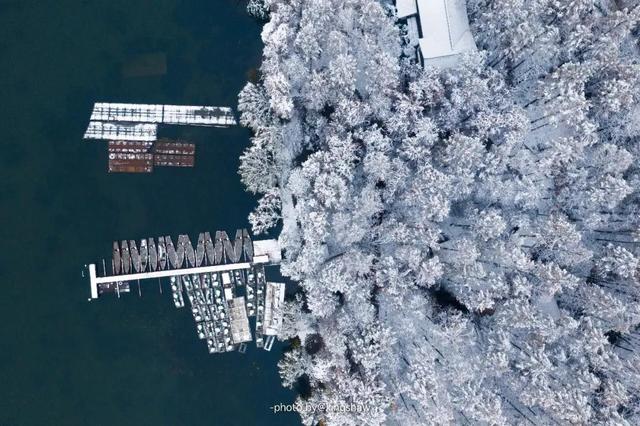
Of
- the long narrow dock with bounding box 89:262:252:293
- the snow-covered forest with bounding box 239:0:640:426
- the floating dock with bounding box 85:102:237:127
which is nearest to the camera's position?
the snow-covered forest with bounding box 239:0:640:426

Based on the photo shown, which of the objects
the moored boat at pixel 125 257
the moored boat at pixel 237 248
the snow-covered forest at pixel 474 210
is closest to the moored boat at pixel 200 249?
the moored boat at pixel 237 248

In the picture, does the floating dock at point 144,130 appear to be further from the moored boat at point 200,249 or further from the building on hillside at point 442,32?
the building on hillside at point 442,32

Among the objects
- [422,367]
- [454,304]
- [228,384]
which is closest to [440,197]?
[454,304]

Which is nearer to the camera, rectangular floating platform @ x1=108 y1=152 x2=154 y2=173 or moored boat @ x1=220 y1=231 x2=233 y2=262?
moored boat @ x1=220 y1=231 x2=233 y2=262

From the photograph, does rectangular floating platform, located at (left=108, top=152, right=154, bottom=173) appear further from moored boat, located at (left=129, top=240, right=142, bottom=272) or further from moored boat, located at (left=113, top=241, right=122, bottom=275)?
moored boat, located at (left=113, top=241, right=122, bottom=275)

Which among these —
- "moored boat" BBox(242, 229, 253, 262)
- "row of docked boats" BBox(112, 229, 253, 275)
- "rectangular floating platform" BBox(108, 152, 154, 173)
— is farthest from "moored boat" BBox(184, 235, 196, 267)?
"rectangular floating platform" BBox(108, 152, 154, 173)

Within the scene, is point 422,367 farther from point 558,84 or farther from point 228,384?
point 558,84

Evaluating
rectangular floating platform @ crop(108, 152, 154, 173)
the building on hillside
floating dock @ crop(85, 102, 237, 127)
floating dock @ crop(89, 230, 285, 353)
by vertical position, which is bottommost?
floating dock @ crop(89, 230, 285, 353)
